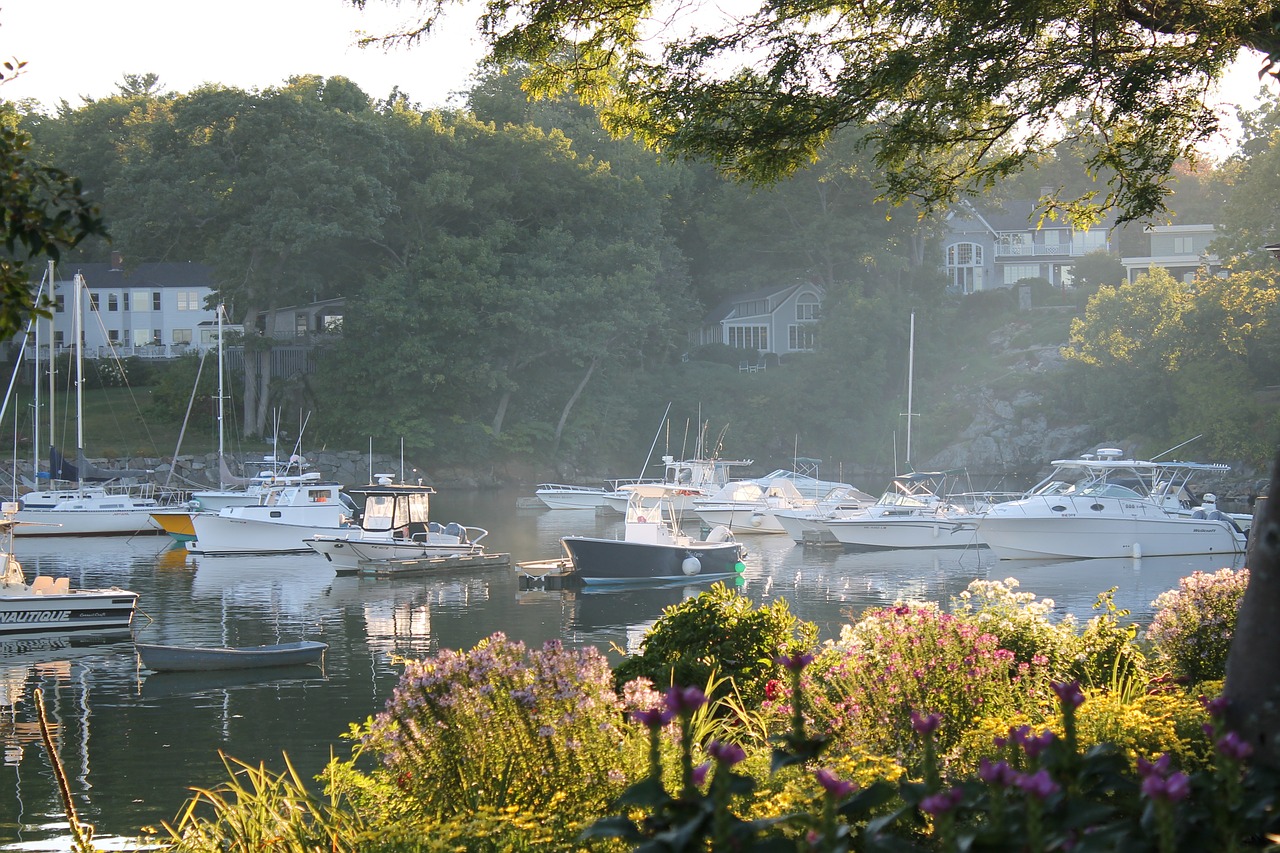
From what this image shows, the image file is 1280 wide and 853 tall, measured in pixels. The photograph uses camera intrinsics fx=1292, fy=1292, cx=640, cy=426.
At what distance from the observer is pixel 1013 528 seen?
1490 inches

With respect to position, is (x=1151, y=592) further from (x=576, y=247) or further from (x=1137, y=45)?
(x=576, y=247)

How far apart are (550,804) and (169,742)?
38.6 ft

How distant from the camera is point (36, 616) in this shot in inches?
938

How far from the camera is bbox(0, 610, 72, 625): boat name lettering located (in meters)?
23.7

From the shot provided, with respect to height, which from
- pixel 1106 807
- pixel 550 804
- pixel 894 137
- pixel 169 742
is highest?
pixel 894 137

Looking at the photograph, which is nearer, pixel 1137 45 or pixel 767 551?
pixel 1137 45

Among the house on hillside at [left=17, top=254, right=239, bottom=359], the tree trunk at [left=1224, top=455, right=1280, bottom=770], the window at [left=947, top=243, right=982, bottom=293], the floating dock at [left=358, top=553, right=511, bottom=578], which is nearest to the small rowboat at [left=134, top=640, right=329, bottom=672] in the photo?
the floating dock at [left=358, top=553, right=511, bottom=578]

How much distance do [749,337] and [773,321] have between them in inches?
80.3

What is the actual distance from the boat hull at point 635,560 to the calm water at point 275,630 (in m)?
0.57

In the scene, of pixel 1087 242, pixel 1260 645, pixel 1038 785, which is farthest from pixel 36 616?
pixel 1087 242

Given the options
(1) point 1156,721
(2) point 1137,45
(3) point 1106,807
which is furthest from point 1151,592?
(3) point 1106,807

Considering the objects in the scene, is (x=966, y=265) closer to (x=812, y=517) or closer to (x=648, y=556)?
(x=812, y=517)

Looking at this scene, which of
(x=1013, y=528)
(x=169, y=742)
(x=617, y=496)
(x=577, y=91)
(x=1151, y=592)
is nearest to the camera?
(x=577, y=91)

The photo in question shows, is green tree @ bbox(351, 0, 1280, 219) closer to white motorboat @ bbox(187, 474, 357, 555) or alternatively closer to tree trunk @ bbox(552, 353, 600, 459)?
white motorboat @ bbox(187, 474, 357, 555)
